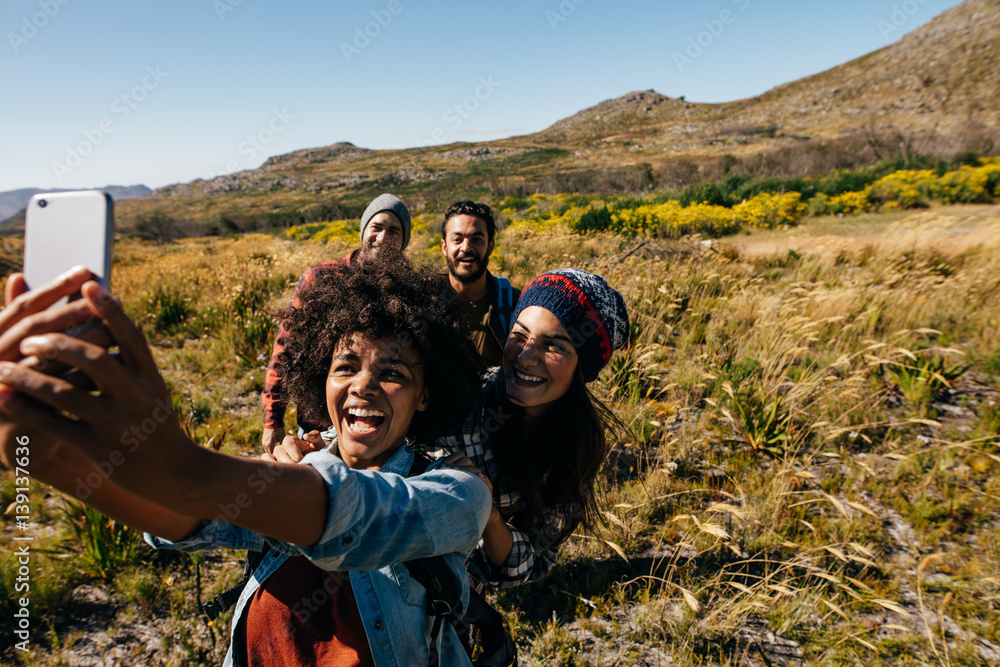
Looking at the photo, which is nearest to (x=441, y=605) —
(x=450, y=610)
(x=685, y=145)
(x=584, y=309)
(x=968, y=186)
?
(x=450, y=610)

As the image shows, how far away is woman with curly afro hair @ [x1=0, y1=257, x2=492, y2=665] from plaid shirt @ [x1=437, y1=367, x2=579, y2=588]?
5.5 inches

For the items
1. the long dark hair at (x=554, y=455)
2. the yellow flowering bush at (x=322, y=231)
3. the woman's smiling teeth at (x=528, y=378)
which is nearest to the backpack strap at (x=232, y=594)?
the long dark hair at (x=554, y=455)

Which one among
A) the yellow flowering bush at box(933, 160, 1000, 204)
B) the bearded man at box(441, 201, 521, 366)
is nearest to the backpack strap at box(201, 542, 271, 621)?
the bearded man at box(441, 201, 521, 366)

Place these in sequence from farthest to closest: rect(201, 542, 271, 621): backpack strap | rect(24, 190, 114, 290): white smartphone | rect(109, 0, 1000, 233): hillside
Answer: rect(109, 0, 1000, 233): hillside → rect(201, 542, 271, 621): backpack strap → rect(24, 190, 114, 290): white smartphone

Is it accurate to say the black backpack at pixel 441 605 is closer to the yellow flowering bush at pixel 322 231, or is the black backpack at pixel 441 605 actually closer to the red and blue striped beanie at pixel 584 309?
the red and blue striped beanie at pixel 584 309

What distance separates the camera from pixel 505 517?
6.06 feet

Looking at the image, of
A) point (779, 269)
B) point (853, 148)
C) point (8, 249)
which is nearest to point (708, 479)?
point (779, 269)

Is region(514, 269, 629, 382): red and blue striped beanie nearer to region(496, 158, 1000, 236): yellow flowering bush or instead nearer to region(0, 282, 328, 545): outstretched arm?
region(0, 282, 328, 545): outstretched arm

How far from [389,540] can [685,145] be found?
73.2 metres

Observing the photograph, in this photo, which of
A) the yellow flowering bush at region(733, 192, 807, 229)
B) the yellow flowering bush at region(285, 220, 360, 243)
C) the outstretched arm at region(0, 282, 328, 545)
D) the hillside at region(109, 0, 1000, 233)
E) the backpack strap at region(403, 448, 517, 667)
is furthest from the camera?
the hillside at region(109, 0, 1000, 233)

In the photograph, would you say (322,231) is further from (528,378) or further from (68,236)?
(68,236)

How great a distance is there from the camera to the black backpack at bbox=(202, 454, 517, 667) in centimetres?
109

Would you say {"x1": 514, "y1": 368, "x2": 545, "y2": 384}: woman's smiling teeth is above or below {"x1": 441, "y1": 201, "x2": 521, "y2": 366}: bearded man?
below

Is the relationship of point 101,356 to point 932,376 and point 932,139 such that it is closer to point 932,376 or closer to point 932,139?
point 932,376
